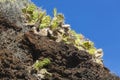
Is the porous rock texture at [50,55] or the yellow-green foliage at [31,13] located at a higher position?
the yellow-green foliage at [31,13]

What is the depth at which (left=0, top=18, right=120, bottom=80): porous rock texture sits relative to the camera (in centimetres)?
1983

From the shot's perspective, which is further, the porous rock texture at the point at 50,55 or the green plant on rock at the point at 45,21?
the green plant on rock at the point at 45,21

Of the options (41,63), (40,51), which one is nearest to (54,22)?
(40,51)

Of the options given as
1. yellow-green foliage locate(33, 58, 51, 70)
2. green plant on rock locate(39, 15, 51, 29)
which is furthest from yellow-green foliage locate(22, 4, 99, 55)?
yellow-green foliage locate(33, 58, 51, 70)

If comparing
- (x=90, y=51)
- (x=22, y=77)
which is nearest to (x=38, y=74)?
(x=22, y=77)

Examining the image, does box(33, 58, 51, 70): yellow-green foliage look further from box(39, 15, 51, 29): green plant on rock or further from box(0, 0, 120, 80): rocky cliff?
box(39, 15, 51, 29): green plant on rock

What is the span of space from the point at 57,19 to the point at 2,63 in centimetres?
586

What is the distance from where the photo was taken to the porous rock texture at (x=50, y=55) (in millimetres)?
19828

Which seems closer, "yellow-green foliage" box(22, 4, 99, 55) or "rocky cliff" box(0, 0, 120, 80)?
"rocky cliff" box(0, 0, 120, 80)

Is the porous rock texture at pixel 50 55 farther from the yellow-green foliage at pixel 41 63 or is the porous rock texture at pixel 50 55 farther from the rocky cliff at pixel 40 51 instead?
the yellow-green foliage at pixel 41 63

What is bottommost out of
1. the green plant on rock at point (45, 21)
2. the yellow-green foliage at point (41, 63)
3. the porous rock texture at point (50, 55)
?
the yellow-green foliage at point (41, 63)

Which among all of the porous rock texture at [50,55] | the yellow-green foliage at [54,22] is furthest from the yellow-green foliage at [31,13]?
the porous rock texture at [50,55]

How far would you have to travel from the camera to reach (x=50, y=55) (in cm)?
2033

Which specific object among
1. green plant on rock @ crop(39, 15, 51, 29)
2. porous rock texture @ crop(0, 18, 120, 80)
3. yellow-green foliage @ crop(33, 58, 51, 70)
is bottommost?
yellow-green foliage @ crop(33, 58, 51, 70)
